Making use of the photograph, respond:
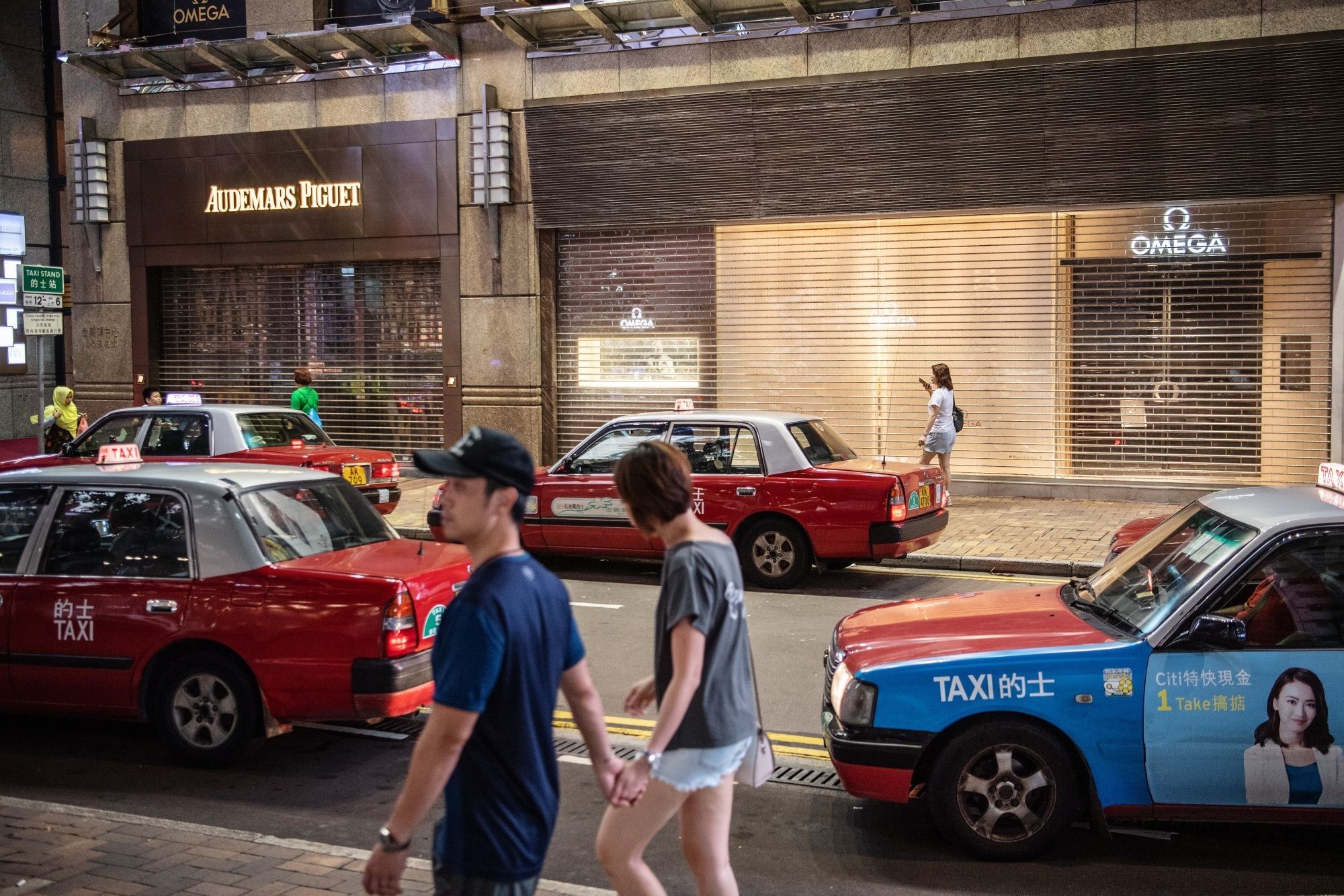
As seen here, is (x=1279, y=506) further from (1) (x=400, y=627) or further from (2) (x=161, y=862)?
(2) (x=161, y=862)

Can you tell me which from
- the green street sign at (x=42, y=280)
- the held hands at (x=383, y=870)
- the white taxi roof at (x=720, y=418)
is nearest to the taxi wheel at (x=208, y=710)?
the held hands at (x=383, y=870)

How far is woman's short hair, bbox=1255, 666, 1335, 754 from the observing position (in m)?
4.63

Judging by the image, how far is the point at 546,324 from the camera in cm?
1819

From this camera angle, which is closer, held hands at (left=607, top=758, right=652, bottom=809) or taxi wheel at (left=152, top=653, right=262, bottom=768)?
held hands at (left=607, top=758, right=652, bottom=809)

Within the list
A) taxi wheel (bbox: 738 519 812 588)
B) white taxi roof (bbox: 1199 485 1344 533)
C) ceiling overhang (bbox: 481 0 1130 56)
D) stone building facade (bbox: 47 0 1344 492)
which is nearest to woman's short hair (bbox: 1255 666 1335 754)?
white taxi roof (bbox: 1199 485 1344 533)

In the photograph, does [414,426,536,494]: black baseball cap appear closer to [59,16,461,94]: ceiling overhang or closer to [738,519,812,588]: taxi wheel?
[738,519,812,588]: taxi wheel

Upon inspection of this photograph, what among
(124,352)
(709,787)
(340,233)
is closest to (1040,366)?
(340,233)

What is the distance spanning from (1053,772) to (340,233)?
1635 centimetres

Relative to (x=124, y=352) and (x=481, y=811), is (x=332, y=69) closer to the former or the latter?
(x=124, y=352)

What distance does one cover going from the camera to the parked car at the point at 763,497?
34.4 feet

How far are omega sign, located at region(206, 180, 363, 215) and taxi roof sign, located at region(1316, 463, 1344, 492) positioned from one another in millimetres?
15773

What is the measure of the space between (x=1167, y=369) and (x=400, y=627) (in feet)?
39.5

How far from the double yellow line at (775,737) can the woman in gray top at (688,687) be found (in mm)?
2634

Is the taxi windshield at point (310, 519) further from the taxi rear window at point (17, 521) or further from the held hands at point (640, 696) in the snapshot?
the held hands at point (640, 696)
